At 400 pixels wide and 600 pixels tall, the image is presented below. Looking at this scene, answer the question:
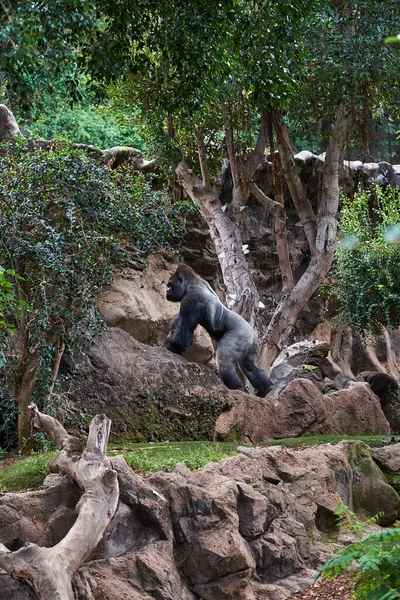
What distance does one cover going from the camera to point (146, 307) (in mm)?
13820

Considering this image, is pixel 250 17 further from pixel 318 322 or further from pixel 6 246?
pixel 318 322

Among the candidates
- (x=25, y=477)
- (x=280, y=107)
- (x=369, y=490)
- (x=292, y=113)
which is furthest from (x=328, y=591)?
(x=292, y=113)

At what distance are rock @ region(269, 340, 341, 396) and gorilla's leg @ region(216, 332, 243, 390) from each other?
1773mm

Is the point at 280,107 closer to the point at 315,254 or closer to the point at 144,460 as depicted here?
the point at 315,254

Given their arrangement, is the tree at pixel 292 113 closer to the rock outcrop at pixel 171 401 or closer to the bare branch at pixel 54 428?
the rock outcrop at pixel 171 401

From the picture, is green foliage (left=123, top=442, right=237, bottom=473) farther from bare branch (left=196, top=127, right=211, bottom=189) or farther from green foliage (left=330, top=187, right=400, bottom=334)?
bare branch (left=196, top=127, right=211, bottom=189)

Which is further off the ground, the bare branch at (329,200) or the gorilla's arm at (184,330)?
the bare branch at (329,200)

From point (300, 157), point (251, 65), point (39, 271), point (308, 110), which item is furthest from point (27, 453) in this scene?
point (300, 157)

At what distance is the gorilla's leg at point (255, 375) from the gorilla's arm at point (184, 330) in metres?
1.50

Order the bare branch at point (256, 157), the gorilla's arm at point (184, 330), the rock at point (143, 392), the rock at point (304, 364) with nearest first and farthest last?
the rock at point (143, 392), the gorilla's arm at point (184, 330), the rock at point (304, 364), the bare branch at point (256, 157)

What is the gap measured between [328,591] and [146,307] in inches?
331

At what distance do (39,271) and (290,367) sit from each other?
22.5ft

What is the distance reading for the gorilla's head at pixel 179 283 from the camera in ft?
39.6

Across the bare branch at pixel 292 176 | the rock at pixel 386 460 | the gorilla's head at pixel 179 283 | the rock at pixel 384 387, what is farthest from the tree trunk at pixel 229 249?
the rock at pixel 386 460
